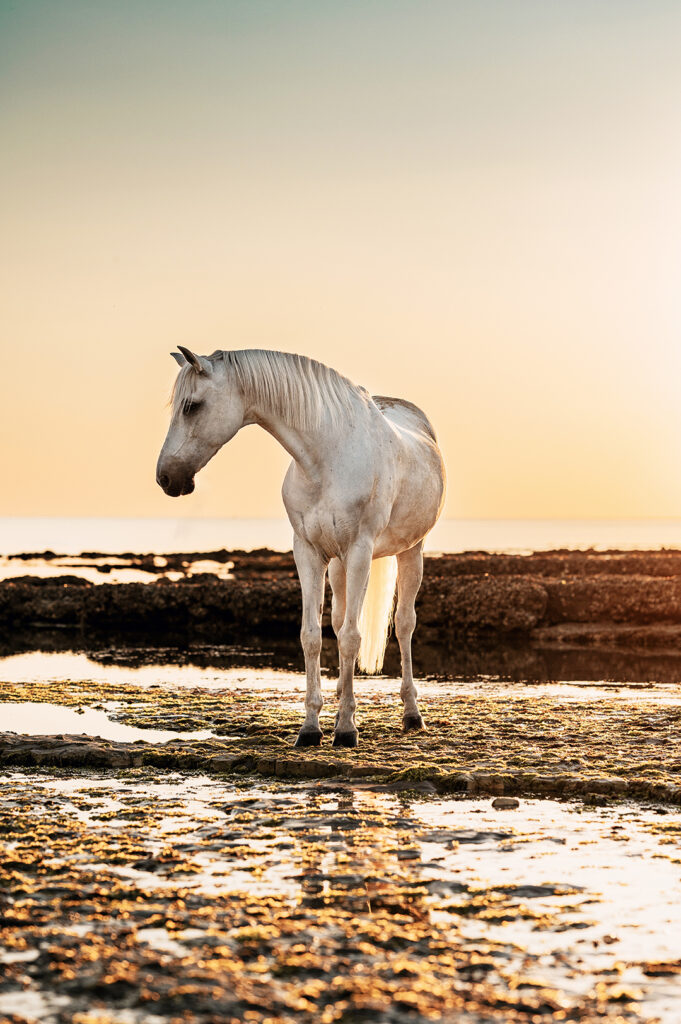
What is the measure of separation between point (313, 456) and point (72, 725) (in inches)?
117

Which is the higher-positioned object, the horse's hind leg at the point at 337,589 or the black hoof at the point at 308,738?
the horse's hind leg at the point at 337,589

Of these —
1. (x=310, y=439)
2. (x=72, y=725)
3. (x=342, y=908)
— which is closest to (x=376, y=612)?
(x=310, y=439)

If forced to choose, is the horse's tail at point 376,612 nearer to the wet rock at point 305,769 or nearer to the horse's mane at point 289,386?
the horse's mane at point 289,386

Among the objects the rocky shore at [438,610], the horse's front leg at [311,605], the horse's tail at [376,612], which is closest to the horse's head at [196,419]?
the horse's front leg at [311,605]

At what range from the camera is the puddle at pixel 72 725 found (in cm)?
799

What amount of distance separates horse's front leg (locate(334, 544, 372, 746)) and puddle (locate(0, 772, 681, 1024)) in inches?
68.2

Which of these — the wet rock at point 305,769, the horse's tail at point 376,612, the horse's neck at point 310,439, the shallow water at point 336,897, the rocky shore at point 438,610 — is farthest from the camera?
the rocky shore at point 438,610

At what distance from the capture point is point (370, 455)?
782 centimetres

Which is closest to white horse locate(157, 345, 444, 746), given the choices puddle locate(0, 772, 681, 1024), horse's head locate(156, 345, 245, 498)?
horse's head locate(156, 345, 245, 498)

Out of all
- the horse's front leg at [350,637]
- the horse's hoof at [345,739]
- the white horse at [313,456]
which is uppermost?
the white horse at [313,456]

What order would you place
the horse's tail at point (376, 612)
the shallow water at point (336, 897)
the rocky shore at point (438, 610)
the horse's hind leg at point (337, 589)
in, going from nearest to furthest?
the shallow water at point (336, 897)
the horse's hind leg at point (337, 589)
the horse's tail at point (376, 612)
the rocky shore at point (438, 610)

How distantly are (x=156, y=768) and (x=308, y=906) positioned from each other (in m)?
3.08

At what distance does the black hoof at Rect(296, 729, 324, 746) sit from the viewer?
24.6ft

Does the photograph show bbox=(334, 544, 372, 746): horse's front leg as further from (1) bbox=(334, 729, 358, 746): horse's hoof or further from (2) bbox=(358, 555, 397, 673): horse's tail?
(2) bbox=(358, 555, 397, 673): horse's tail
